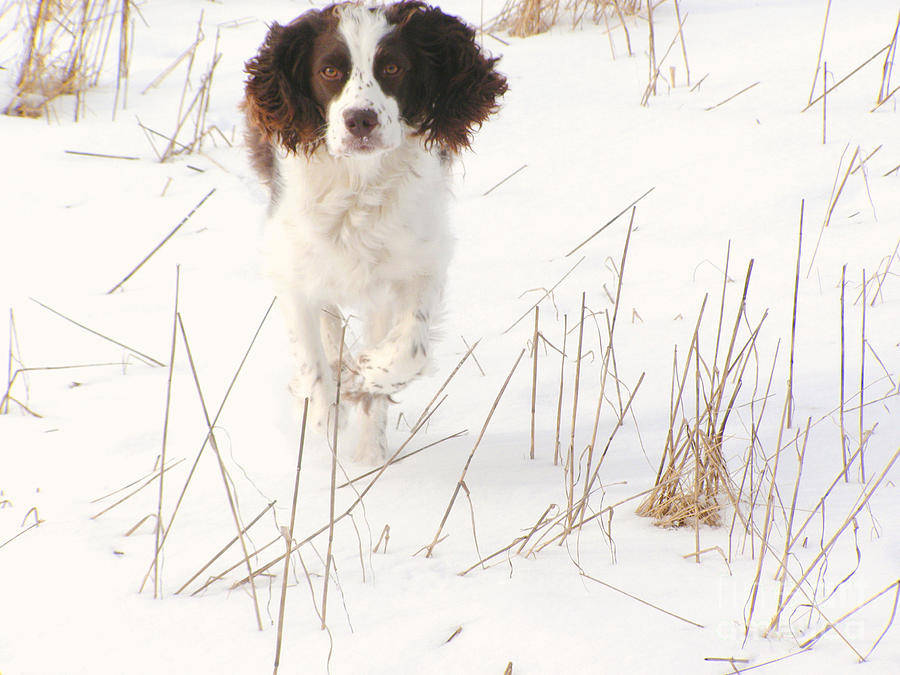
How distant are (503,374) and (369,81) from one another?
107 cm

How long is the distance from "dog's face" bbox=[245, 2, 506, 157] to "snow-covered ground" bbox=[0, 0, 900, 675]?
650mm

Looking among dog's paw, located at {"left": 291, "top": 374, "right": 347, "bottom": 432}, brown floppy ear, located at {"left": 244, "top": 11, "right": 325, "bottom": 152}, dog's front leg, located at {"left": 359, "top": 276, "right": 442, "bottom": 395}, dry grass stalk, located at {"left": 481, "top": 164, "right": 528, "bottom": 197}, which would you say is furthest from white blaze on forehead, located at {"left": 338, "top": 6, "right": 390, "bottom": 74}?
dry grass stalk, located at {"left": 481, "top": 164, "right": 528, "bottom": 197}

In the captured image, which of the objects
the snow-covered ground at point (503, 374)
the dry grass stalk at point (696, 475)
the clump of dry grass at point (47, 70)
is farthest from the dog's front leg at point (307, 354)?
the clump of dry grass at point (47, 70)

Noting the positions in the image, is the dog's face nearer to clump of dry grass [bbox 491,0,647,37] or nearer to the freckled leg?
the freckled leg

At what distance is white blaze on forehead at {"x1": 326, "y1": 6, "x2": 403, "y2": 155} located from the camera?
2.34 meters

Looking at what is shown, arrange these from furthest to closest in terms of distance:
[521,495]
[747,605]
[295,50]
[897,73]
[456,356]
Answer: [897,73]
[456,356]
[295,50]
[521,495]
[747,605]

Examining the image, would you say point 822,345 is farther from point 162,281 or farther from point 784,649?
point 162,281

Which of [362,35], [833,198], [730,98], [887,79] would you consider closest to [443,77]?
[362,35]

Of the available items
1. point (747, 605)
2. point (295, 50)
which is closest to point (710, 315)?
point (295, 50)

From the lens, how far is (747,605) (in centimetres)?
157

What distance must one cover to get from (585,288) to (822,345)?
93 centimetres

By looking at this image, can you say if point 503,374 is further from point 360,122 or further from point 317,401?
point 360,122

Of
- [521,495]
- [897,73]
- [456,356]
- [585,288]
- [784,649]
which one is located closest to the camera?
[784,649]

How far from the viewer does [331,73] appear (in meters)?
2.50
